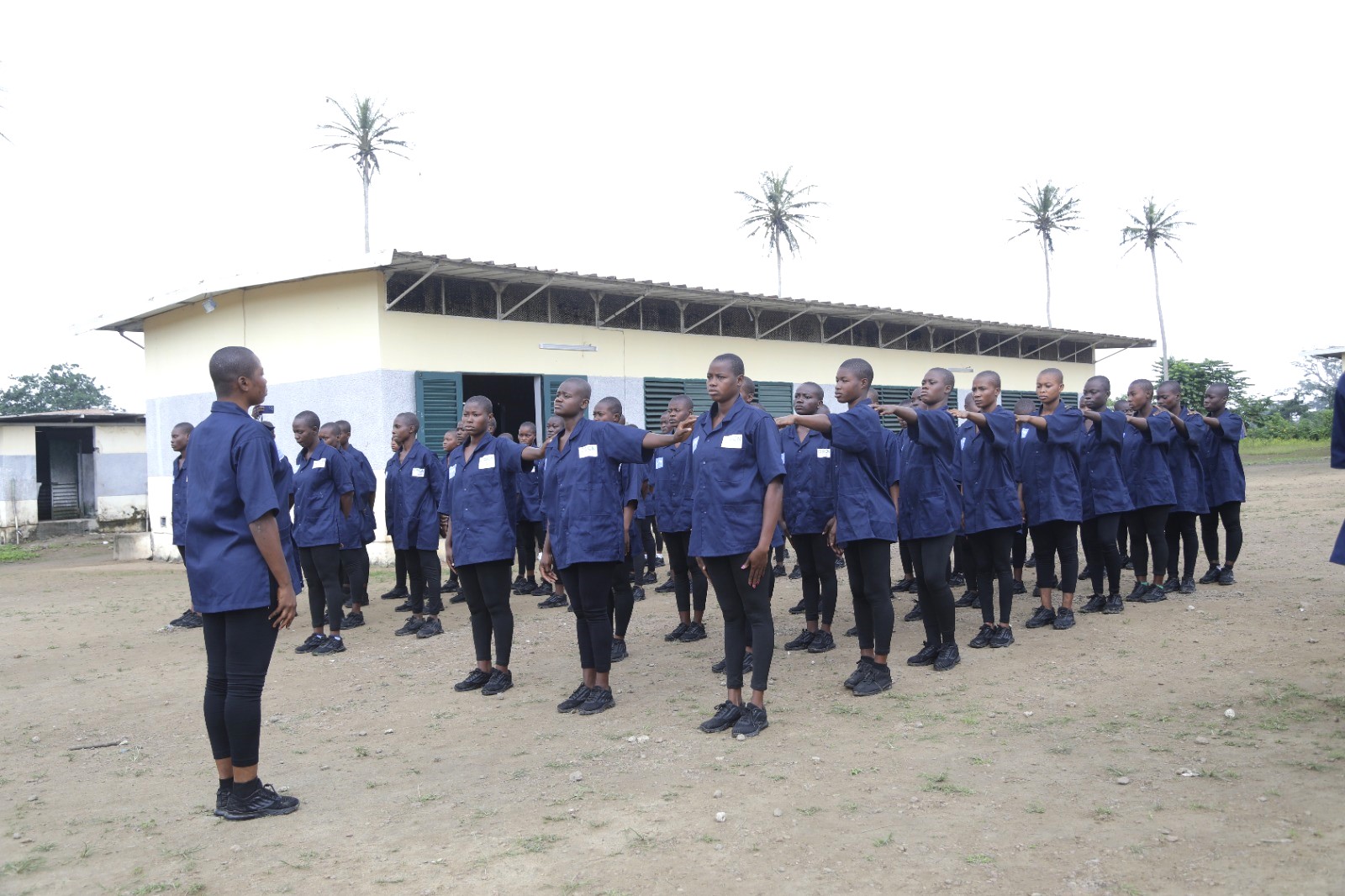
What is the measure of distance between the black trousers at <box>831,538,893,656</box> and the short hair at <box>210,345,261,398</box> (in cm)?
348

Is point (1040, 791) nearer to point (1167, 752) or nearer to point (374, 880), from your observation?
point (1167, 752)

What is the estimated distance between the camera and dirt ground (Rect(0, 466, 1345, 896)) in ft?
12.0

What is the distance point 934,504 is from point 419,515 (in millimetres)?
4845

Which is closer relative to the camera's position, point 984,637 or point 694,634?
point 984,637

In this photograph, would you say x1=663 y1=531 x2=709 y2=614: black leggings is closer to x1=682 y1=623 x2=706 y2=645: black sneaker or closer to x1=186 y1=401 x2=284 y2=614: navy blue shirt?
x1=682 y1=623 x2=706 y2=645: black sneaker

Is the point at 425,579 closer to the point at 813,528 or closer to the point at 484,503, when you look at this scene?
the point at 484,503

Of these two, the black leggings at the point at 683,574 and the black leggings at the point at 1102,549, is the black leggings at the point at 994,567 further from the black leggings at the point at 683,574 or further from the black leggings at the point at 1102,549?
the black leggings at the point at 683,574

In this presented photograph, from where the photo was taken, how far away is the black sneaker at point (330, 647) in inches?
330

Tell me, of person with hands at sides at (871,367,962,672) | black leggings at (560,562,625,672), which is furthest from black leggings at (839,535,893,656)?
black leggings at (560,562,625,672)

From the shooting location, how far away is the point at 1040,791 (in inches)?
168

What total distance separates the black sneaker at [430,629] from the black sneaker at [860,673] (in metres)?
4.17

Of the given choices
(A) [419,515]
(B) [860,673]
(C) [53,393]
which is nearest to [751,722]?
(B) [860,673]

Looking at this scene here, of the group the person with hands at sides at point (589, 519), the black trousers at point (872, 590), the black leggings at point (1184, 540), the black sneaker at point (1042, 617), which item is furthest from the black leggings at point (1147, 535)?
the person with hands at sides at point (589, 519)

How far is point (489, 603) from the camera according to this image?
650cm
